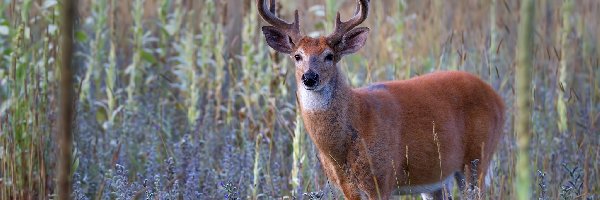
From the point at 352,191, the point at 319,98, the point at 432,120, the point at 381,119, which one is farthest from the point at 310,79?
the point at 432,120

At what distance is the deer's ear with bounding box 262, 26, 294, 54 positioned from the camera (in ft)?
15.1

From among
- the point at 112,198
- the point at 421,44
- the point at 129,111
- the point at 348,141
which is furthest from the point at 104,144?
the point at 421,44

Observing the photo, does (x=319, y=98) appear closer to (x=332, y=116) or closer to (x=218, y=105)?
(x=332, y=116)

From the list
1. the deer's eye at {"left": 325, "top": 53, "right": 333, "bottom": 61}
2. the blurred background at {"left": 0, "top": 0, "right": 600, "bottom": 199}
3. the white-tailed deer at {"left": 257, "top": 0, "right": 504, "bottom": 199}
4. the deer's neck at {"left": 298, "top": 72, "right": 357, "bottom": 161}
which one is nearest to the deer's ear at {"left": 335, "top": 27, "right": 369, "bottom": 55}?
the white-tailed deer at {"left": 257, "top": 0, "right": 504, "bottom": 199}

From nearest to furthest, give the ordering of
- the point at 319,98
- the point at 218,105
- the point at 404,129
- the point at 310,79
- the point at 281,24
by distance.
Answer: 1. the point at 310,79
2. the point at 319,98
3. the point at 404,129
4. the point at 281,24
5. the point at 218,105

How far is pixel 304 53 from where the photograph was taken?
434 cm

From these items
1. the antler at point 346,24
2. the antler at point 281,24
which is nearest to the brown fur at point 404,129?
the antler at point 346,24

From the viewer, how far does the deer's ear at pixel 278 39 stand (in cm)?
461

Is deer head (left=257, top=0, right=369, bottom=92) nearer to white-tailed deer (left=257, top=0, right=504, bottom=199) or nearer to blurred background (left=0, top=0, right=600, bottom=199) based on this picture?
white-tailed deer (left=257, top=0, right=504, bottom=199)

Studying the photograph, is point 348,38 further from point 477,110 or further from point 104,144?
point 104,144

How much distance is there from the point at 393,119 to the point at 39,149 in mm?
1688

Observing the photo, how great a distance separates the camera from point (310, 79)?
4133mm

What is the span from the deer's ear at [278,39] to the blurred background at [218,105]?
1.62ft

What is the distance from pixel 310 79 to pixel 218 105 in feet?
8.15
